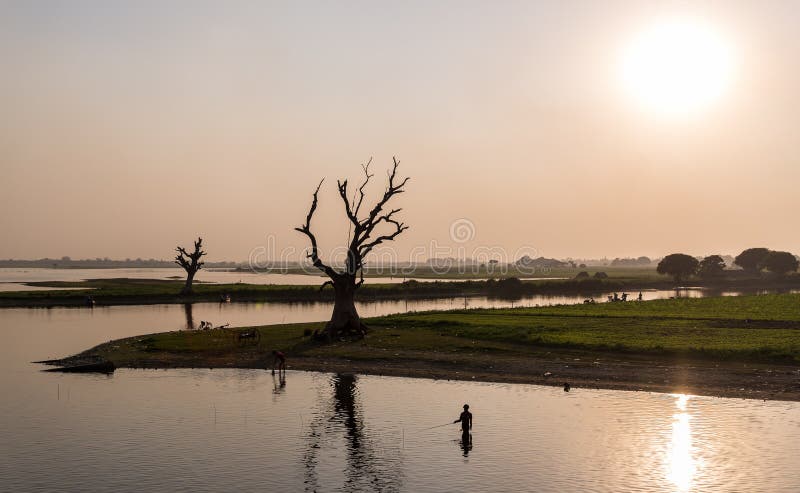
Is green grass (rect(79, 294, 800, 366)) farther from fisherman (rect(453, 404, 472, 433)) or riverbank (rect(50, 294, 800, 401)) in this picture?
fisherman (rect(453, 404, 472, 433))

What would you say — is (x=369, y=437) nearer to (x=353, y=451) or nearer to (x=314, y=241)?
(x=353, y=451)

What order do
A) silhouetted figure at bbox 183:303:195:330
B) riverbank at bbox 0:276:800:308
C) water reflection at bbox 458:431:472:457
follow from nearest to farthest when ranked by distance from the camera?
1. water reflection at bbox 458:431:472:457
2. silhouetted figure at bbox 183:303:195:330
3. riverbank at bbox 0:276:800:308

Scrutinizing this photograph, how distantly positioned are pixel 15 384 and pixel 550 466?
33.0 metres

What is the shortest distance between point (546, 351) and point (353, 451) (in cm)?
2648

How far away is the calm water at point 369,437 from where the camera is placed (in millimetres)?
24719

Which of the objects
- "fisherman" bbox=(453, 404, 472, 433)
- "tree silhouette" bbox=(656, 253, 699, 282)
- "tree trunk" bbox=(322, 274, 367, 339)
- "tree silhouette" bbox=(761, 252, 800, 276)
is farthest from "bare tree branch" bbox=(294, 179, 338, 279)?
"tree silhouette" bbox=(761, 252, 800, 276)

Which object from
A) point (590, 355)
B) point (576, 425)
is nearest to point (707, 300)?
point (590, 355)

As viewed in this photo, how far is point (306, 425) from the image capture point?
32469mm

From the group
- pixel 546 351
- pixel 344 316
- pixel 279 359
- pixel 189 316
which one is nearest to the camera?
pixel 279 359

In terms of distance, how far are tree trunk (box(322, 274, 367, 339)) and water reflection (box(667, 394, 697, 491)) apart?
104ft

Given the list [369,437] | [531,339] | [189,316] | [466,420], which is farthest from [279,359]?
[189,316]

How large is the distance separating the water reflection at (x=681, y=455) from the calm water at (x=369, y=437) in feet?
0.28

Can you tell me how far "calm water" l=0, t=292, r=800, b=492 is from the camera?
24719 mm

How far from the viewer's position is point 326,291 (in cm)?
14712
